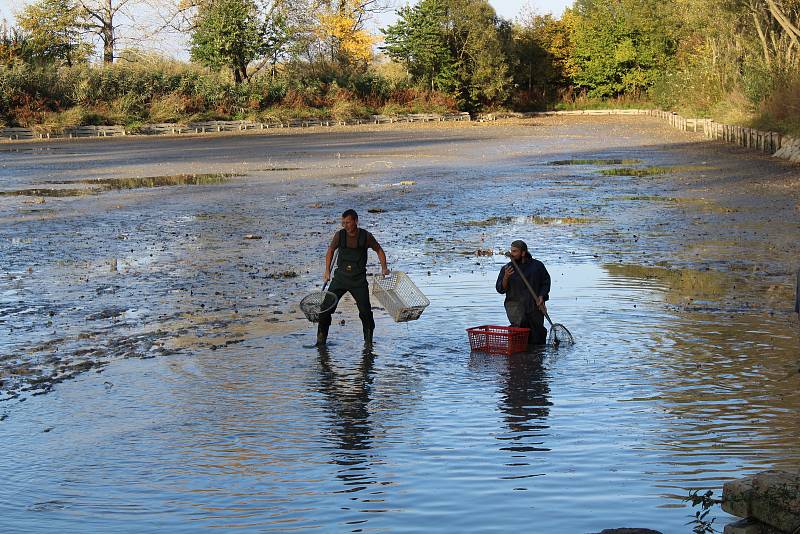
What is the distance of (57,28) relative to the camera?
7838cm

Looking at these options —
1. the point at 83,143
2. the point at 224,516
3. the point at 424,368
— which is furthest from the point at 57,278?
the point at 83,143

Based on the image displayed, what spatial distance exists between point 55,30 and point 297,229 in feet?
206

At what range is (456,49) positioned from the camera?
291 ft

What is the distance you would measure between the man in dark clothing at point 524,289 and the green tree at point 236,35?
221ft

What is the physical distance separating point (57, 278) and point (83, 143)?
4174cm

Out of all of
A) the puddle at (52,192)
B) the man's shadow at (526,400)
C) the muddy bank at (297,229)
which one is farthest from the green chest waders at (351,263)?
the puddle at (52,192)

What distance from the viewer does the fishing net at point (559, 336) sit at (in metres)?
11.9

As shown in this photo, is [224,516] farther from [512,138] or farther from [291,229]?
[512,138]

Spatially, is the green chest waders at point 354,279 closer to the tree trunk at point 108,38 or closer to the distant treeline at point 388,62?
the distant treeline at point 388,62

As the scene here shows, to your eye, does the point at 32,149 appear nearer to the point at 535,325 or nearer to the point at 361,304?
the point at 361,304

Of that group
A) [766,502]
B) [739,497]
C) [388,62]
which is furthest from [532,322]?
[388,62]

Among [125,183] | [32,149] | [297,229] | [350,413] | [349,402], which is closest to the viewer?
[350,413]

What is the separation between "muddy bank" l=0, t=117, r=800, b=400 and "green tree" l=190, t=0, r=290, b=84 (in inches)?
1326

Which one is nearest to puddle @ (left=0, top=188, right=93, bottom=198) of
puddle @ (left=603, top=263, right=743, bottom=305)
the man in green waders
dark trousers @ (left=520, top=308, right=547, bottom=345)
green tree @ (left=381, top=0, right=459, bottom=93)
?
puddle @ (left=603, top=263, right=743, bottom=305)
